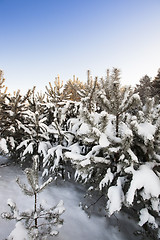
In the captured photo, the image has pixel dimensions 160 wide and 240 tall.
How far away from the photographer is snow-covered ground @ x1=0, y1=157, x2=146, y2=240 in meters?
2.59

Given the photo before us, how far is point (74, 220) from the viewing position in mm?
2953

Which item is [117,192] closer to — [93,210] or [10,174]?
[93,210]

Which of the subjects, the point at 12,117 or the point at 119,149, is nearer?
the point at 119,149

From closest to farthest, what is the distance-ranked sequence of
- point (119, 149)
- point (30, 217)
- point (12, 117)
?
point (30, 217)
point (119, 149)
point (12, 117)

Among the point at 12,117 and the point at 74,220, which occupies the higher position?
the point at 12,117

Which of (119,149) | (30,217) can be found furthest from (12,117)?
(119,149)

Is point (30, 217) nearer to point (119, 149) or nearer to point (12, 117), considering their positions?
point (119, 149)

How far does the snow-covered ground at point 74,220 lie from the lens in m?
2.59

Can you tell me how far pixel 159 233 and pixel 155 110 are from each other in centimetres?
205

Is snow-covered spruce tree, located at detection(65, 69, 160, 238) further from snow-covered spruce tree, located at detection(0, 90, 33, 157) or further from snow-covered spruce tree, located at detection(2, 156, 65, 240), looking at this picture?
snow-covered spruce tree, located at detection(0, 90, 33, 157)

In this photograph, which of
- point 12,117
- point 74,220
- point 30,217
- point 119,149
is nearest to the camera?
point 30,217

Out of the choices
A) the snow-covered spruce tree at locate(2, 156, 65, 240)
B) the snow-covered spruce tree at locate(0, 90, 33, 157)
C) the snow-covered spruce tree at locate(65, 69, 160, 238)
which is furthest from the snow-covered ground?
the snow-covered spruce tree at locate(0, 90, 33, 157)

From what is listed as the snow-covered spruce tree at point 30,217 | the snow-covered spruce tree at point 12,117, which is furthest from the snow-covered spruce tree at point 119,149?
the snow-covered spruce tree at point 12,117

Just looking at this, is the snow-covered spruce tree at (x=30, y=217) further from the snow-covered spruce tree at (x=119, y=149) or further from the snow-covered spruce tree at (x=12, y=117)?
the snow-covered spruce tree at (x=12, y=117)
